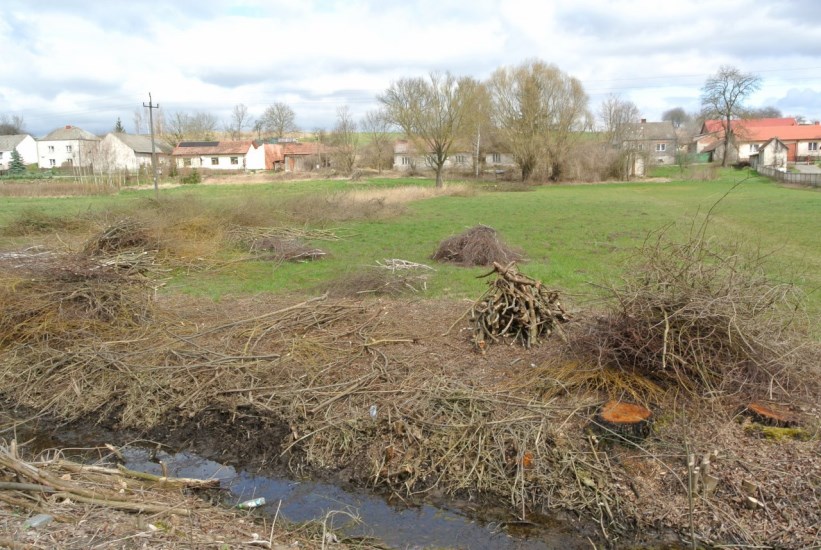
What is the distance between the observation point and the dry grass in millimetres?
13250

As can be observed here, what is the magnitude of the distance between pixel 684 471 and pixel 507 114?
160 feet

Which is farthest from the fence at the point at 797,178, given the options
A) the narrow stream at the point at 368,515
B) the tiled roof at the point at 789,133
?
the narrow stream at the point at 368,515

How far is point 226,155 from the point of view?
72.9 meters

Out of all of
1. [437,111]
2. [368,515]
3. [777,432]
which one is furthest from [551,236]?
[437,111]

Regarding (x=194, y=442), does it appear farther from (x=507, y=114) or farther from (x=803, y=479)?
(x=507, y=114)

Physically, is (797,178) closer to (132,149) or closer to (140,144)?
(132,149)

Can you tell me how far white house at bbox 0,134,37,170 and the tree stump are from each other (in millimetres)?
86176

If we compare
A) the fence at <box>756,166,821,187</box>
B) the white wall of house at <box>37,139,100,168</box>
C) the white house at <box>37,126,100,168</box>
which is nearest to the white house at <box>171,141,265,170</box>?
the white house at <box>37,126,100,168</box>

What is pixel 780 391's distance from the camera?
5879 millimetres

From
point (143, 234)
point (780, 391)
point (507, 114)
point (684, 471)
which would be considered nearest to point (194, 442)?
point (684, 471)

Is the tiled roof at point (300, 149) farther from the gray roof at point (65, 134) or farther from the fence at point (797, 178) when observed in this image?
the fence at point (797, 178)

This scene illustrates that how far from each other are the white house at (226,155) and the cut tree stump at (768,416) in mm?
71614

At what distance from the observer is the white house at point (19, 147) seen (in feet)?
252

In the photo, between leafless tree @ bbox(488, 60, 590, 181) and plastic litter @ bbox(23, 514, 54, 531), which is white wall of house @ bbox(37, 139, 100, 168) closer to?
leafless tree @ bbox(488, 60, 590, 181)
